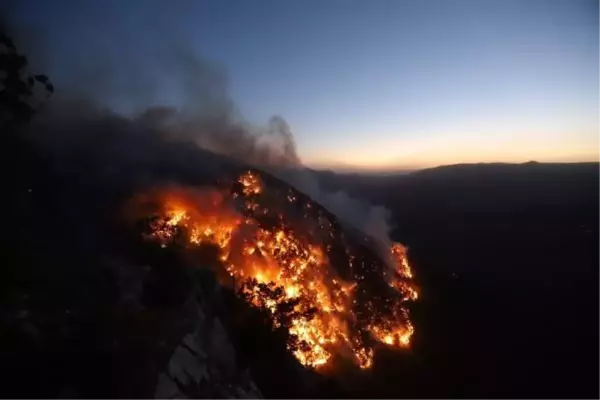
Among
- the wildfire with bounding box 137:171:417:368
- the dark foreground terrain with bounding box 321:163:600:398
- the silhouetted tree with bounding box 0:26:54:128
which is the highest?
the silhouetted tree with bounding box 0:26:54:128

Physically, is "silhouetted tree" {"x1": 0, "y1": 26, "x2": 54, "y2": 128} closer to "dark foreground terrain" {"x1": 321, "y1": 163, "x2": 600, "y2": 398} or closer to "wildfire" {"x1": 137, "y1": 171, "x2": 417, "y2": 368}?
"wildfire" {"x1": 137, "y1": 171, "x2": 417, "y2": 368}

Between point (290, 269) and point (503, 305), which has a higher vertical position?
point (290, 269)

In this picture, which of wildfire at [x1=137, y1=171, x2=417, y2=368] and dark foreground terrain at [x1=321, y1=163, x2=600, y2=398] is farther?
dark foreground terrain at [x1=321, y1=163, x2=600, y2=398]

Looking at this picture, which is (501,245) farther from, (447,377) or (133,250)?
(133,250)

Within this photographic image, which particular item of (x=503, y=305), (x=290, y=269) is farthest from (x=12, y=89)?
(x=503, y=305)

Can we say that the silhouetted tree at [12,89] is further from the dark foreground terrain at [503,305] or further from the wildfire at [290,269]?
the dark foreground terrain at [503,305]

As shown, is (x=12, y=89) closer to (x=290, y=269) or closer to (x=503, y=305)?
(x=290, y=269)

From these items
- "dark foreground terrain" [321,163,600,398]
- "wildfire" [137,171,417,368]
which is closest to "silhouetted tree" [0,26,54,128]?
"wildfire" [137,171,417,368]
